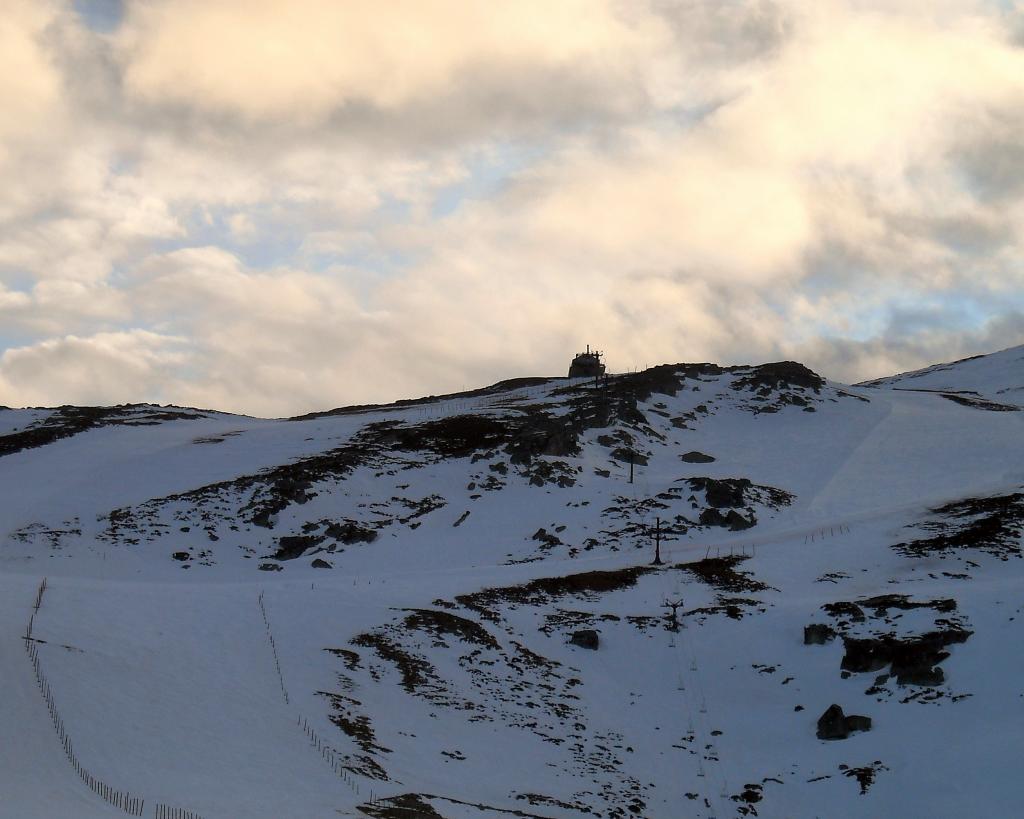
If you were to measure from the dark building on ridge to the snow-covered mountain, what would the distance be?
126ft

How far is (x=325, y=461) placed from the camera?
84.6 meters

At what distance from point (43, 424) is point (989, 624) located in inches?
3593

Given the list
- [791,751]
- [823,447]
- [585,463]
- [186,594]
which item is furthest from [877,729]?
[823,447]

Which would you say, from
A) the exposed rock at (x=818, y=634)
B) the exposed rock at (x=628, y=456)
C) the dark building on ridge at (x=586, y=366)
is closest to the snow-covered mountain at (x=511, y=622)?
the exposed rock at (x=818, y=634)

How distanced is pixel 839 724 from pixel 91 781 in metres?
26.6

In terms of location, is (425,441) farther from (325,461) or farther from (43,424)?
(43,424)

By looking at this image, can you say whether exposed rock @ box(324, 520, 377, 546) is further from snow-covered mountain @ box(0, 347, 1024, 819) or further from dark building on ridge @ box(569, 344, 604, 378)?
dark building on ridge @ box(569, 344, 604, 378)

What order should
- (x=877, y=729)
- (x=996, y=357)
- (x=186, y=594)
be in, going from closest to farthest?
(x=877, y=729)
(x=186, y=594)
(x=996, y=357)

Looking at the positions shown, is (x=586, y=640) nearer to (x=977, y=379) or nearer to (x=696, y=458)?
(x=696, y=458)

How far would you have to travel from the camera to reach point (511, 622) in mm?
52750

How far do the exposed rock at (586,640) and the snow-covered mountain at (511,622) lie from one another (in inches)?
4.2

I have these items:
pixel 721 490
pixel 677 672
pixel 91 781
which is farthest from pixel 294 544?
pixel 91 781

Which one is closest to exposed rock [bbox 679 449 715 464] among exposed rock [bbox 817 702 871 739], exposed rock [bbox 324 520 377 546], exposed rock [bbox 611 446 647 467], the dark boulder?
exposed rock [bbox 611 446 647 467]

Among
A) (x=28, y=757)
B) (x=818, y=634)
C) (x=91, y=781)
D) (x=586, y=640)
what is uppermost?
(x=818, y=634)
